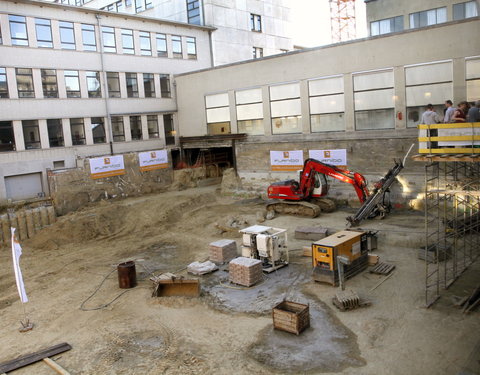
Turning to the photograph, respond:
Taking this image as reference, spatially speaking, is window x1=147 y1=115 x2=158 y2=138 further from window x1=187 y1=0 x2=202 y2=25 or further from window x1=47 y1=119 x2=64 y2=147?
window x1=187 y1=0 x2=202 y2=25

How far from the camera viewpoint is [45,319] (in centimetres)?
1423

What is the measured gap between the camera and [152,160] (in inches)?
1292

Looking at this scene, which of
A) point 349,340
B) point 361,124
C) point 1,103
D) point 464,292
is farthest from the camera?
point 1,103

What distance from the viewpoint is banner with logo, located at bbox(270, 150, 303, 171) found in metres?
28.1

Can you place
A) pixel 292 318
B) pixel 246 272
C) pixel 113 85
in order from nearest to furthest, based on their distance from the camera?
pixel 292 318, pixel 246 272, pixel 113 85

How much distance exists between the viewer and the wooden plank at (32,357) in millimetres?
11367

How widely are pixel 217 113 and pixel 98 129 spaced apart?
893 cm

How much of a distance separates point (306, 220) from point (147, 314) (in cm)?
1166

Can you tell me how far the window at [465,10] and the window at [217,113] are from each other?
19105 mm

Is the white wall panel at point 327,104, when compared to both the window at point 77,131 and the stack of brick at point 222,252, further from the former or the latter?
the window at point 77,131

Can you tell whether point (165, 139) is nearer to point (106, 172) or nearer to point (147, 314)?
point (106, 172)

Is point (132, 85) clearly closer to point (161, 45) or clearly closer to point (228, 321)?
point (161, 45)

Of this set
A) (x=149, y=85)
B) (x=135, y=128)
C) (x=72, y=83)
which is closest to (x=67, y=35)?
(x=72, y=83)

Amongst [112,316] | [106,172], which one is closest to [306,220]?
[112,316]
